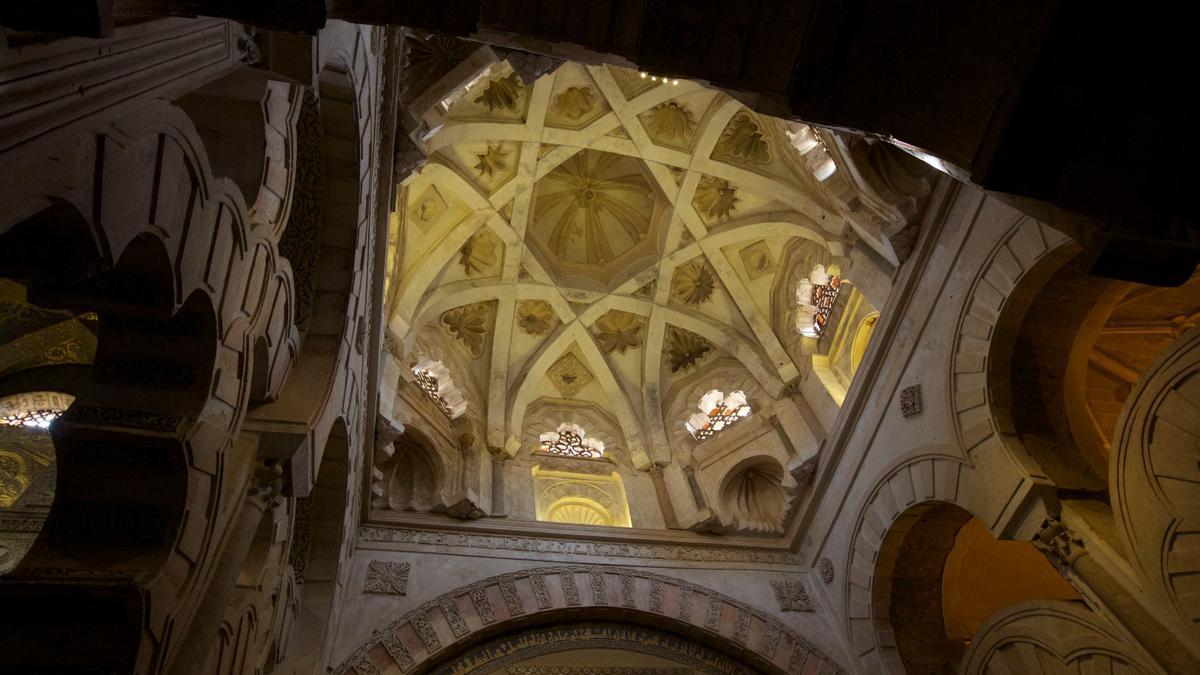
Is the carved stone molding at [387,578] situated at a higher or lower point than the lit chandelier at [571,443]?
lower

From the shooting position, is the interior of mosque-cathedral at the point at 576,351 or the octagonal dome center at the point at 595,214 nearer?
the interior of mosque-cathedral at the point at 576,351

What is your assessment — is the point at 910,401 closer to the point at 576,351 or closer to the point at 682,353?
the point at 682,353

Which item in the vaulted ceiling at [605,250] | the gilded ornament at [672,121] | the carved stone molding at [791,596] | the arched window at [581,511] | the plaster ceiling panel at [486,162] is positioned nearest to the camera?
the carved stone molding at [791,596]

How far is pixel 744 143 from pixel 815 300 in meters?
2.88

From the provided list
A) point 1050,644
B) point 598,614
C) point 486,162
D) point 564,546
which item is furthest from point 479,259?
point 1050,644

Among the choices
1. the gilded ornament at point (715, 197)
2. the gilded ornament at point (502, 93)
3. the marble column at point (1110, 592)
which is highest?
the gilded ornament at point (502, 93)

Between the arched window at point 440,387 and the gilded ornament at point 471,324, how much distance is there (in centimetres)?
111

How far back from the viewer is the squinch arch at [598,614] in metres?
7.34

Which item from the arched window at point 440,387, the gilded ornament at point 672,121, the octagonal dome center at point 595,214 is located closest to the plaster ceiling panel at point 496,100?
the octagonal dome center at point 595,214

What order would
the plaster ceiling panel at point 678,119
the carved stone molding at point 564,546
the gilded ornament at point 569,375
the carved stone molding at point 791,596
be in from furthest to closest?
the gilded ornament at point 569,375 < the plaster ceiling panel at point 678,119 < the carved stone molding at point 791,596 < the carved stone molding at point 564,546

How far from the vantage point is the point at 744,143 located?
11094 mm

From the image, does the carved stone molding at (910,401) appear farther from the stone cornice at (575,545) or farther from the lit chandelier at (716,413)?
the lit chandelier at (716,413)

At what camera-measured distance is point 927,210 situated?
743 centimetres

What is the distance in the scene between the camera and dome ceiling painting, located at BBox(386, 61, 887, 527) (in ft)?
34.9
